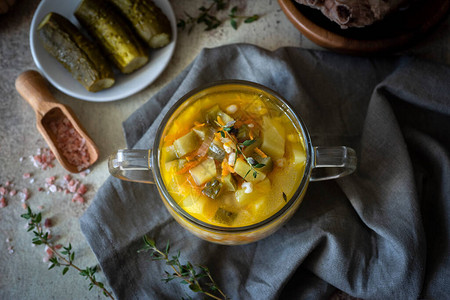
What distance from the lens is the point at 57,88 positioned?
5.87 ft

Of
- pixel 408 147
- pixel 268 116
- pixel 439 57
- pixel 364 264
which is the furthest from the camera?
pixel 439 57

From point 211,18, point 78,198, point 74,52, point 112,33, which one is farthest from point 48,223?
point 211,18

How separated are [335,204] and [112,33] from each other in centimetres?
110

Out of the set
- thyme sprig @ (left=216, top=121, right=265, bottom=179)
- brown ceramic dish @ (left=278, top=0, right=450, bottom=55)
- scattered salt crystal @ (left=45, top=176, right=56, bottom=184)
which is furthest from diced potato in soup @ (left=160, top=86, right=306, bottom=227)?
scattered salt crystal @ (left=45, top=176, right=56, bottom=184)

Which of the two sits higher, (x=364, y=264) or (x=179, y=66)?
(x=179, y=66)

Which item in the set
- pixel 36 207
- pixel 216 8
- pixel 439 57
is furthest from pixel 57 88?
pixel 439 57

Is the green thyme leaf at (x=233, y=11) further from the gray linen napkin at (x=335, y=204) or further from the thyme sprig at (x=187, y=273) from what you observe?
the thyme sprig at (x=187, y=273)

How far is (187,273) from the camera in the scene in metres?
1.45

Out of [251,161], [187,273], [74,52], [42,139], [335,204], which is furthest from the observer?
[42,139]

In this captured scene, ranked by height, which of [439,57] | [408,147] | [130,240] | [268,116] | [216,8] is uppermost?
[216,8]

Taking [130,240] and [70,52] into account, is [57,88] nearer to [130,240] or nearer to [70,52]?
[70,52]

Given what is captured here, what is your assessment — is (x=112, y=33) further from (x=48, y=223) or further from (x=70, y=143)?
(x=48, y=223)

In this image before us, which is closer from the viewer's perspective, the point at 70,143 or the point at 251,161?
the point at 251,161

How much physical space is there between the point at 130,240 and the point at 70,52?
0.78m
